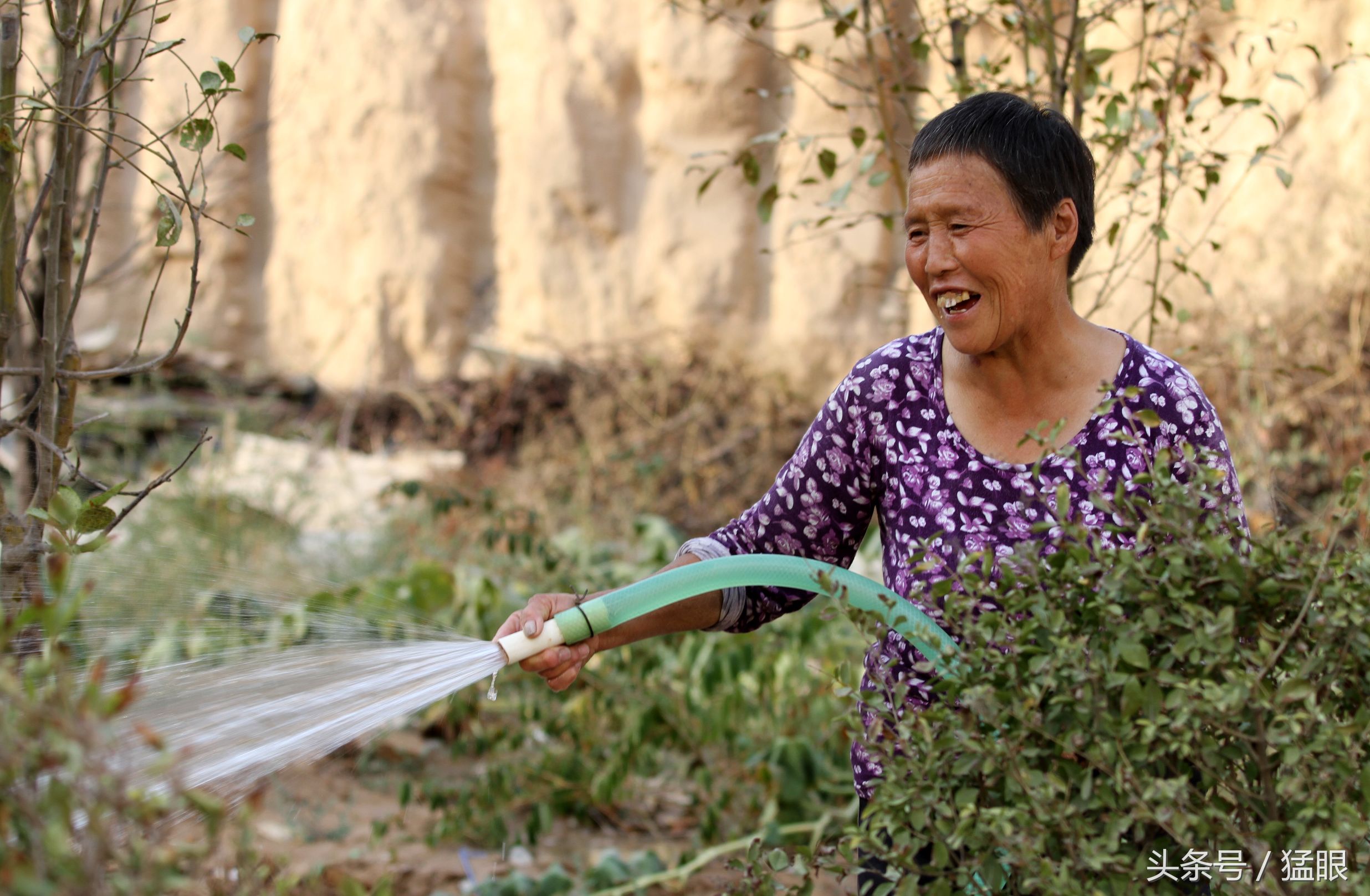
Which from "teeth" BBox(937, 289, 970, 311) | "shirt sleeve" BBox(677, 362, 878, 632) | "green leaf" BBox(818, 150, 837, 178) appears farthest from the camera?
"green leaf" BBox(818, 150, 837, 178)

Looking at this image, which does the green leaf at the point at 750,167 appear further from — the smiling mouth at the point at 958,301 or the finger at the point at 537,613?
the finger at the point at 537,613

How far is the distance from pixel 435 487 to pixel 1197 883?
16.5 feet

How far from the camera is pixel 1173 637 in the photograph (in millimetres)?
1285

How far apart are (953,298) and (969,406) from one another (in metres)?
0.21

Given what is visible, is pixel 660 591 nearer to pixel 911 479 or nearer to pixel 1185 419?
pixel 911 479

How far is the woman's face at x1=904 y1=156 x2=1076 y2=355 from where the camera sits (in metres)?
1.83

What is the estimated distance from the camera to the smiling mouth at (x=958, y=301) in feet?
6.10

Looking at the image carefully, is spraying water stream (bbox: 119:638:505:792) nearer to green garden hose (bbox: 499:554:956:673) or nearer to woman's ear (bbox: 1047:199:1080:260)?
green garden hose (bbox: 499:554:956:673)

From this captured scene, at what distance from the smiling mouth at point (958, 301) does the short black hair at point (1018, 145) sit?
0.14m

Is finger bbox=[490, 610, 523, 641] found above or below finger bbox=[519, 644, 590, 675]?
above

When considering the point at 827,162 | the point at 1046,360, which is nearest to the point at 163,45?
the point at 1046,360

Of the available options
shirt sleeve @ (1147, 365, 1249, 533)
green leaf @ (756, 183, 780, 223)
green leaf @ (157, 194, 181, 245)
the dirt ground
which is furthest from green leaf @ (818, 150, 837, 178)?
the dirt ground

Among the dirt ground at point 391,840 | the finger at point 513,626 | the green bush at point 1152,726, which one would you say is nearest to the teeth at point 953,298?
the green bush at point 1152,726

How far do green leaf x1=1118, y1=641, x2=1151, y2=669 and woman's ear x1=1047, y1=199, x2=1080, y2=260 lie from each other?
84 centimetres
